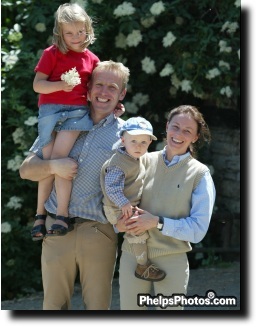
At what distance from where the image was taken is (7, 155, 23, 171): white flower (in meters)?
6.44

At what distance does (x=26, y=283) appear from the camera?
6.82 m

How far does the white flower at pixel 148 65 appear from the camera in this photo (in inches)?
268

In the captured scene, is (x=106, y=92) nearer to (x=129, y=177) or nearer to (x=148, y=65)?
(x=129, y=177)

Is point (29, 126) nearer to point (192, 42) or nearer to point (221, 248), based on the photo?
point (192, 42)

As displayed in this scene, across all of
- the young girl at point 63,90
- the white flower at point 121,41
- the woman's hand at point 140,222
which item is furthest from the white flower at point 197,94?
the woman's hand at point 140,222

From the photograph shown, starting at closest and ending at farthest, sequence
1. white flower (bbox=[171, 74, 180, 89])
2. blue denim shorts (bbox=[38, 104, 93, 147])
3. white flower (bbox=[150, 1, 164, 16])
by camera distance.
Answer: blue denim shorts (bbox=[38, 104, 93, 147]), white flower (bbox=[150, 1, 164, 16]), white flower (bbox=[171, 74, 180, 89])

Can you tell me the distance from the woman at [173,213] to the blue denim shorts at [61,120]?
44cm

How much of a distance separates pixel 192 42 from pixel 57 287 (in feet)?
10.9

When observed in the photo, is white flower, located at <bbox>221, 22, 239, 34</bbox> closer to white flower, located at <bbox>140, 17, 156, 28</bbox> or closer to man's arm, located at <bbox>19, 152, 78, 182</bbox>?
white flower, located at <bbox>140, 17, 156, 28</bbox>

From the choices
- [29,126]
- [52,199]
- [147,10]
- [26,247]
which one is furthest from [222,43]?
[52,199]

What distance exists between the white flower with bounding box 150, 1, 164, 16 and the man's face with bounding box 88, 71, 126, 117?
2.79m

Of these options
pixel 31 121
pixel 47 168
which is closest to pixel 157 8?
pixel 31 121

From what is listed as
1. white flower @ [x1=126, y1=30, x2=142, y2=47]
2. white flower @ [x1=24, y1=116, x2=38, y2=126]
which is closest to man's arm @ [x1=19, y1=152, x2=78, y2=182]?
white flower @ [x1=24, y1=116, x2=38, y2=126]

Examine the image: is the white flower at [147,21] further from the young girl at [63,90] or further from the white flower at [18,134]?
the young girl at [63,90]
